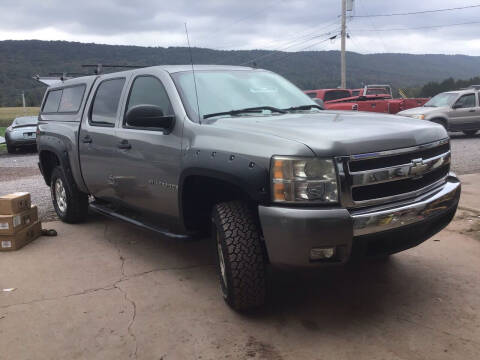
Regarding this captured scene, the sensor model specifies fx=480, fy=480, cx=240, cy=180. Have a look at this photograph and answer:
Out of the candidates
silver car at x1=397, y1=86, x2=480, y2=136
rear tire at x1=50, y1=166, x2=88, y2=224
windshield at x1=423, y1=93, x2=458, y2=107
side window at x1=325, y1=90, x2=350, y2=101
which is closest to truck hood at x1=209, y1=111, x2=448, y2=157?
rear tire at x1=50, y1=166, x2=88, y2=224

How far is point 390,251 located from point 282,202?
80 cm

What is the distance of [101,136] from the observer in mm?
4840

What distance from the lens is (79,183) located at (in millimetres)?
5535

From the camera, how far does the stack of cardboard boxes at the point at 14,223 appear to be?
196 inches

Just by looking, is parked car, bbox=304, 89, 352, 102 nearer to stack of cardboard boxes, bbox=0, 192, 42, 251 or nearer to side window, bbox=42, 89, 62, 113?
side window, bbox=42, 89, 62, 113

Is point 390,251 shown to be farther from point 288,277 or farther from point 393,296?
point 288,277

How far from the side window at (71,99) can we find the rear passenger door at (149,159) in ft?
4.41

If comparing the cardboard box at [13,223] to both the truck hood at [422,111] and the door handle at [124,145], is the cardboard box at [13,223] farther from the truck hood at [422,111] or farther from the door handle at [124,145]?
the truck hood at [422,111]

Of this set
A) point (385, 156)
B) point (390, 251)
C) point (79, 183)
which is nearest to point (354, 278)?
point (390, 251)

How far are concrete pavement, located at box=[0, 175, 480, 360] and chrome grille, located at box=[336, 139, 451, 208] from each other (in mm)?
857

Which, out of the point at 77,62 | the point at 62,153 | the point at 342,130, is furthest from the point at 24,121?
the point at 77,62

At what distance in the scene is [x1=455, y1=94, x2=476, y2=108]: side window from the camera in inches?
625

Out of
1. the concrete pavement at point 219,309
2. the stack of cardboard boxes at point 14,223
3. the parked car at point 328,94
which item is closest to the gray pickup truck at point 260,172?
the concrete pavement at point 219,309

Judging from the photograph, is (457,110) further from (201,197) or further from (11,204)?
(11,204)
